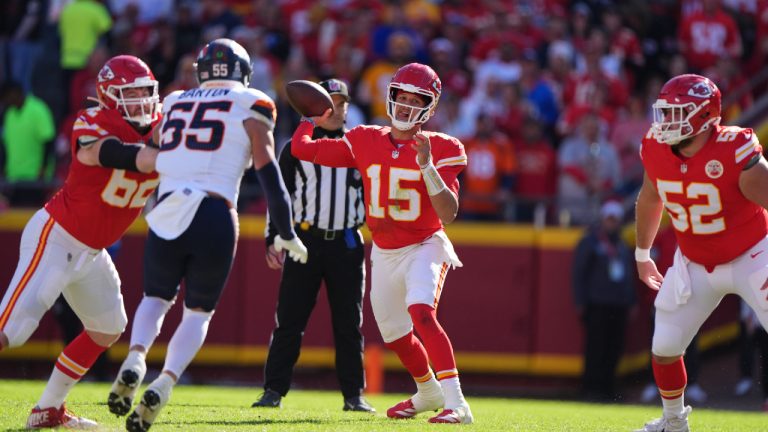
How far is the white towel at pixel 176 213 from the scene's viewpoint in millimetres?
5703

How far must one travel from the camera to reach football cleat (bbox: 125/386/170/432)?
5391 mm

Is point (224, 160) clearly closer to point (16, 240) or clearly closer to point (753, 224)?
point (753, 224)

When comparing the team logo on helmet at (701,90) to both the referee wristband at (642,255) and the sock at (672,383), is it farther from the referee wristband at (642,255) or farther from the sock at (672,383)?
the sock at (672,383)

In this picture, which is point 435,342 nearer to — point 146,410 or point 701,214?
point 701,214

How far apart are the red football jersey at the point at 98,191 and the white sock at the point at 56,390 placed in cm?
66

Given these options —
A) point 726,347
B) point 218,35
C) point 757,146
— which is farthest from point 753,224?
point 218,35

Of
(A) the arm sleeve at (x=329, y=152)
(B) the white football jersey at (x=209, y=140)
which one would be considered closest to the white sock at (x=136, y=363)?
(B) the white football jersey at (x=209, y=140)

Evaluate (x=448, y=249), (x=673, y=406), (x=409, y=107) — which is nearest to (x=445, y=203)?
(x=448, y=249)

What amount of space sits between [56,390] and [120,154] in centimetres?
122

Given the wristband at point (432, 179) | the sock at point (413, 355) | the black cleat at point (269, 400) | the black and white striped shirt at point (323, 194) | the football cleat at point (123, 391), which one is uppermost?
the wristband at point (432, 179)

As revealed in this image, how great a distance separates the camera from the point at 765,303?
245 inches

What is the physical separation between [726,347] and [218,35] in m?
6.18

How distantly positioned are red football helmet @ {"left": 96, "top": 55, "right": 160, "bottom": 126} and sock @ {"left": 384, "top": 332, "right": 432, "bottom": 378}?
183cm

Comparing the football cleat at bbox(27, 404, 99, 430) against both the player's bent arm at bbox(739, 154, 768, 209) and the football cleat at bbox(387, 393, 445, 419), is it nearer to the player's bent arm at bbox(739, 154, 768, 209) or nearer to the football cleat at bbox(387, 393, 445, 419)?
the football cleat at bbox(387, 393, 445, 419)
